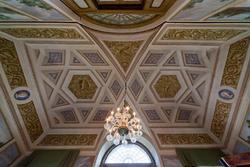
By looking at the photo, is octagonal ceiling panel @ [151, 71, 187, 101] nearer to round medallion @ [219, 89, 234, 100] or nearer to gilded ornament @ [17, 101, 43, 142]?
round medallion @ [219, 89, 234, 100]

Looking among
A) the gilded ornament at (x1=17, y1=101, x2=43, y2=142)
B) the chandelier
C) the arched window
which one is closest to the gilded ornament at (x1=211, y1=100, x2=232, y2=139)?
the arched window

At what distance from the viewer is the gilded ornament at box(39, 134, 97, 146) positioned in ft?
24.2

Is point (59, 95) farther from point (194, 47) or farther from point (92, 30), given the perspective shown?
point (194, 47)

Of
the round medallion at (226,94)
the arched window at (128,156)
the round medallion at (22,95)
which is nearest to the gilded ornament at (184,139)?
the arched window at (128,156)

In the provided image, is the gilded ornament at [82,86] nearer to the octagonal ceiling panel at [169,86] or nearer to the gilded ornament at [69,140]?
the gilded ornament at [69,140]

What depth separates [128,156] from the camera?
24.7 ft

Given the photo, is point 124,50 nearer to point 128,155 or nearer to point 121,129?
point 121,129

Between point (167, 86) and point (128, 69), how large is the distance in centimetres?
163

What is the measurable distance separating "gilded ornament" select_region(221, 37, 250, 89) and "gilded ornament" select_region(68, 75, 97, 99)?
14.4ft

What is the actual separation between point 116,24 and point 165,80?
104 inches

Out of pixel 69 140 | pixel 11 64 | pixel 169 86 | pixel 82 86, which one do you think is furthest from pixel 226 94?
pixel 11 64

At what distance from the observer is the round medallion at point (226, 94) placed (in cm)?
639

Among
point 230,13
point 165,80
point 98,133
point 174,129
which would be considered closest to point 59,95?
point 98,133

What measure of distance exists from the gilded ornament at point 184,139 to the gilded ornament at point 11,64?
5.17m
